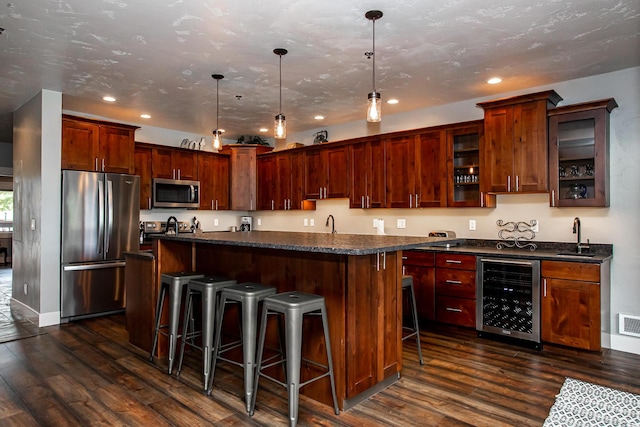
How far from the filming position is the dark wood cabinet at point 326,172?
5.62 meters

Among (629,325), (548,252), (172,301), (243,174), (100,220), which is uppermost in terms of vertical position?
(243,174)

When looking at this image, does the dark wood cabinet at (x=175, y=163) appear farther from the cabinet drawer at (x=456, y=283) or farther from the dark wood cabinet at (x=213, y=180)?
the cabinet drawer at (x=456, y=283)

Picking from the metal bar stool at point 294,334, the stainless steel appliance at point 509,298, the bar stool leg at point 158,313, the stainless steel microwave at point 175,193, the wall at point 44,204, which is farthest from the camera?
the stainless steel microwave at point 175,193

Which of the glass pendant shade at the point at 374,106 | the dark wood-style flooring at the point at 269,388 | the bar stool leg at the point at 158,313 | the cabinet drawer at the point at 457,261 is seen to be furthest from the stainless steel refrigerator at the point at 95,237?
the cabinet drawer at the point at 457,261

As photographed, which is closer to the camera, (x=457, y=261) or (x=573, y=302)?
(x=573, y=302)

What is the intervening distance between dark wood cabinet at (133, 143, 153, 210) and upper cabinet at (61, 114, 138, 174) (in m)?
0.37

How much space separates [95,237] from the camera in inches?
189

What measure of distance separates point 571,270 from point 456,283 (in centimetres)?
105

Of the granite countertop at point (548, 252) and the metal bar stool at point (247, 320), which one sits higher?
the granite countertop at point (548, 252)

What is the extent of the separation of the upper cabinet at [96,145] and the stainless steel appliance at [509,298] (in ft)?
14.7

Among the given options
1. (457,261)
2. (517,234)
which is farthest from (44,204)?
(517,234)

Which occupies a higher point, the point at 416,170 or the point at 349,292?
the point at 416,170

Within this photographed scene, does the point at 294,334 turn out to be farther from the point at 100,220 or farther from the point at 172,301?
the point at 100,220

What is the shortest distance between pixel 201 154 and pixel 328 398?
4796 millimetres
